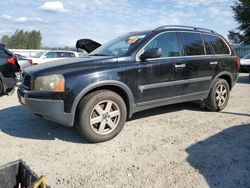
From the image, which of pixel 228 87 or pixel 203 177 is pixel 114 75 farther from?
pixel 228 87


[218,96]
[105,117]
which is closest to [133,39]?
[105,117]

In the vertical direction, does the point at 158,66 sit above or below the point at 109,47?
below

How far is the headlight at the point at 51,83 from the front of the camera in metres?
3.80

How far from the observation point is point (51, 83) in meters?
3.84

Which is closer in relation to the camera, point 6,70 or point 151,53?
point 151,53

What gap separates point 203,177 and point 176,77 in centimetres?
224

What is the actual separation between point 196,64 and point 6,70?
17.5ft

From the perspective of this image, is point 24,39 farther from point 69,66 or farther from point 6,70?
point 69,66

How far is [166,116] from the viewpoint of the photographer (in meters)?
5.54

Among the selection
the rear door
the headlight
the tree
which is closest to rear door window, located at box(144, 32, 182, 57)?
the rear door

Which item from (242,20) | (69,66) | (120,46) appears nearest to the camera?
(69,66)

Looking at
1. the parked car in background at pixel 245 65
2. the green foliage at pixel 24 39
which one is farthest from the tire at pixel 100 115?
the green foliage at pixel 24 39

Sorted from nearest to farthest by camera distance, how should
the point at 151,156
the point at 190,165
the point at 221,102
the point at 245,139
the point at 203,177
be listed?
the point at 203,177, the point at 190,165, the point at 151,156, the point at 245,139, the point at 221,102

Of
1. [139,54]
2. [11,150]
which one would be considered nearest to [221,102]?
[139,54]
